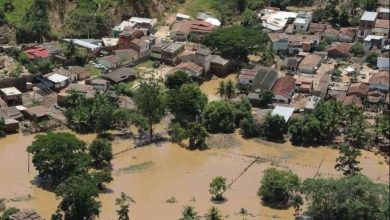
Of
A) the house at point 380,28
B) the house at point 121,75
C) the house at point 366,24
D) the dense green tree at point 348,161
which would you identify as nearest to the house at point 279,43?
the house at point 366,24

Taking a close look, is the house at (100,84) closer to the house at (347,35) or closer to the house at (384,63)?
the house at (384,63)

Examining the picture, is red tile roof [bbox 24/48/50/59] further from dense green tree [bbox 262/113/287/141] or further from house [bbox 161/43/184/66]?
dense green tree [bbox 262/113/287/141]

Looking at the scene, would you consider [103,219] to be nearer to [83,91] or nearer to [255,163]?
[255,163]

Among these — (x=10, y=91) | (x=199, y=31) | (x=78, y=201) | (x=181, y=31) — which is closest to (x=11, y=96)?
(x=10, y=91)

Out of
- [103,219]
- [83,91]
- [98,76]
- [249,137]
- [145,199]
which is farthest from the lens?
[98,76]

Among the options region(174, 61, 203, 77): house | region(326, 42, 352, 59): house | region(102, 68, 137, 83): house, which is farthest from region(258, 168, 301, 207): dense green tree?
region(326, 42, 352, 59): house

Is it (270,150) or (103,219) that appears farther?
(270,150)

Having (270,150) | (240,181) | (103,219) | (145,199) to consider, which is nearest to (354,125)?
(270,150)

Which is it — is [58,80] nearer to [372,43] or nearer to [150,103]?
[150,103]

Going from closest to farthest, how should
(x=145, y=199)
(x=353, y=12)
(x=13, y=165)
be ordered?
(x=145, y=199)
(x=13, y=165)
(x=353, y=12)
